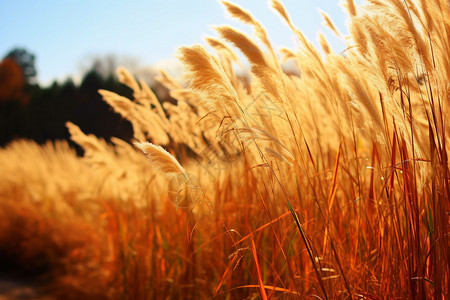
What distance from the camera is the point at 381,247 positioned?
1.52m

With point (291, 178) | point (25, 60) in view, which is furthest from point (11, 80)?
point (291, 178)

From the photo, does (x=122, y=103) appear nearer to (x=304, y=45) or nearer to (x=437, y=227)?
(x=304, y=45)

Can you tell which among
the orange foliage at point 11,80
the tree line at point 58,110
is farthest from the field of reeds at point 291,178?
the orange foliage at point 11,80

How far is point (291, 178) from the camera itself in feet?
7.16

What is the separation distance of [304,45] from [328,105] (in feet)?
1.44

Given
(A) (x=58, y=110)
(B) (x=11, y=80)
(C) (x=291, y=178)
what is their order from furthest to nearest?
(B) (x=11, y=80)
(A) (x=58, y=110)
(C) (x=291, y=178)

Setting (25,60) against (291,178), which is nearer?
(291,178)

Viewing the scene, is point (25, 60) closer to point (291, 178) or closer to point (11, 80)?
point (11, 80)

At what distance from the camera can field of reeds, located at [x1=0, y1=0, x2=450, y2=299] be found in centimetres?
133

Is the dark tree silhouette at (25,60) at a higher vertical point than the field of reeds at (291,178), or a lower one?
higher

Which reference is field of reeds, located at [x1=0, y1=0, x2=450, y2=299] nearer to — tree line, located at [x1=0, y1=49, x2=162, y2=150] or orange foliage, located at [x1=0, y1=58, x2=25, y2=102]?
tree line, located at [x1=0, y1=49, x2=162, y2=150]

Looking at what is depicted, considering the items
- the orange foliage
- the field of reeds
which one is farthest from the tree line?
the field of reeds

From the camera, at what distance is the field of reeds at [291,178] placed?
1.33m

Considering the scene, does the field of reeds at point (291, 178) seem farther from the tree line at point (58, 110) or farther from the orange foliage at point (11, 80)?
the orange foliage at point (11, 80)
